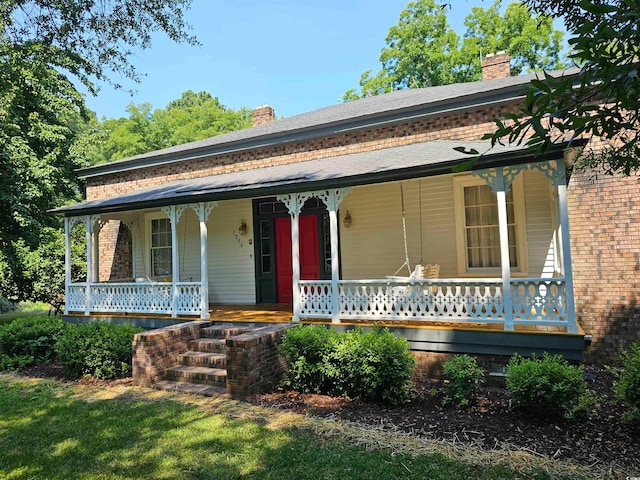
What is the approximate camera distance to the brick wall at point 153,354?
277 inches

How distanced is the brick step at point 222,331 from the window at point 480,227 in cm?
474

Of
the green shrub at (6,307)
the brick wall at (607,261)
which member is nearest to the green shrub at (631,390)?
the brick wall at (607,261)

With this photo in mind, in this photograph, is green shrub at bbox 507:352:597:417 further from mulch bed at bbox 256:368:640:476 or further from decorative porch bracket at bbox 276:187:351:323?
decorative porch bracket at bbox 276:187:351:323

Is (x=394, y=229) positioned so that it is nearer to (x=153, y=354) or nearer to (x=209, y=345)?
(x=209, y=345)

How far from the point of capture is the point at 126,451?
4.57 meters

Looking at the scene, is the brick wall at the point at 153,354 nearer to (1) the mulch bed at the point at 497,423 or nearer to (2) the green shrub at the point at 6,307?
(1) the mulch bed at the point at 497,423

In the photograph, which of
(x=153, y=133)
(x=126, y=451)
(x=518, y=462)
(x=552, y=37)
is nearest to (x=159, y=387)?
(x=126, y=451)

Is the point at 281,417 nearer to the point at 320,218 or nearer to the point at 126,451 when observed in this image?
the point at 126,451

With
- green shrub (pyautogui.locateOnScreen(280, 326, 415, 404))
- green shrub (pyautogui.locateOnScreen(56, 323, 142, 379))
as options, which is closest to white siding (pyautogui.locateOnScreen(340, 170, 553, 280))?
green shrub (pyautogui.locateOnScreen(280, 326, 415, 404))

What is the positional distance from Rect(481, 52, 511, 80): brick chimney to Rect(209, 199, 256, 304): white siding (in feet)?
25.4

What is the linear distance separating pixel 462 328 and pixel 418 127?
5.15 meters

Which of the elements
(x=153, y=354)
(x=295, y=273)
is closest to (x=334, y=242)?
(x=295, y=273)

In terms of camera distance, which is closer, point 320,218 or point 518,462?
point 518,462

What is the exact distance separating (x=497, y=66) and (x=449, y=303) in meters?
8.31
